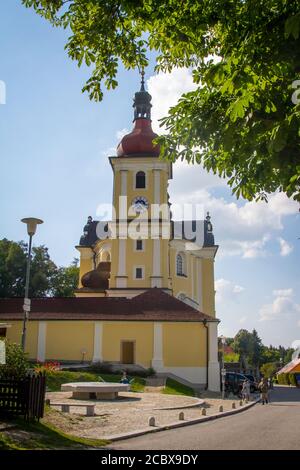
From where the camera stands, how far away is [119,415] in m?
15.9

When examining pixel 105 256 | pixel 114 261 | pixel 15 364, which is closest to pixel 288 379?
pixel 105 256

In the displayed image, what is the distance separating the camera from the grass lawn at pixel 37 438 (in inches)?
360

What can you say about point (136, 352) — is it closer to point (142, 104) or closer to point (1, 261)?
point (142, 104)

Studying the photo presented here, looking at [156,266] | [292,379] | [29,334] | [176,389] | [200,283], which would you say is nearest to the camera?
[176,389]

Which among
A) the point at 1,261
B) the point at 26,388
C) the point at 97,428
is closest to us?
the point at 26,388

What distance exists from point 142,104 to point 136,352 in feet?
88.1

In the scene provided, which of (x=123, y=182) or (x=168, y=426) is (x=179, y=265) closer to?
(x=123, y=182)

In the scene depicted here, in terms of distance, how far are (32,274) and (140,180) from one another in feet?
72.8

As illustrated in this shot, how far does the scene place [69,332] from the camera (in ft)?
111

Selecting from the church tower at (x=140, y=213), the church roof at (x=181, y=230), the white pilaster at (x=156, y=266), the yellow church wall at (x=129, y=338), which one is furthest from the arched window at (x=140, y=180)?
the yellow church wall at (x=129, y=338)

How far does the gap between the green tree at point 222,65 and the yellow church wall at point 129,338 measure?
25057 millimetres

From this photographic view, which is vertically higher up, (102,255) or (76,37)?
(102,255)

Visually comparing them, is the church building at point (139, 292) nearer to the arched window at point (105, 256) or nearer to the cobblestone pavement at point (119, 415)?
the arched window at point (105, 256)

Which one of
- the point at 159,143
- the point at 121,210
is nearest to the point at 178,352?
the point at 121,210
